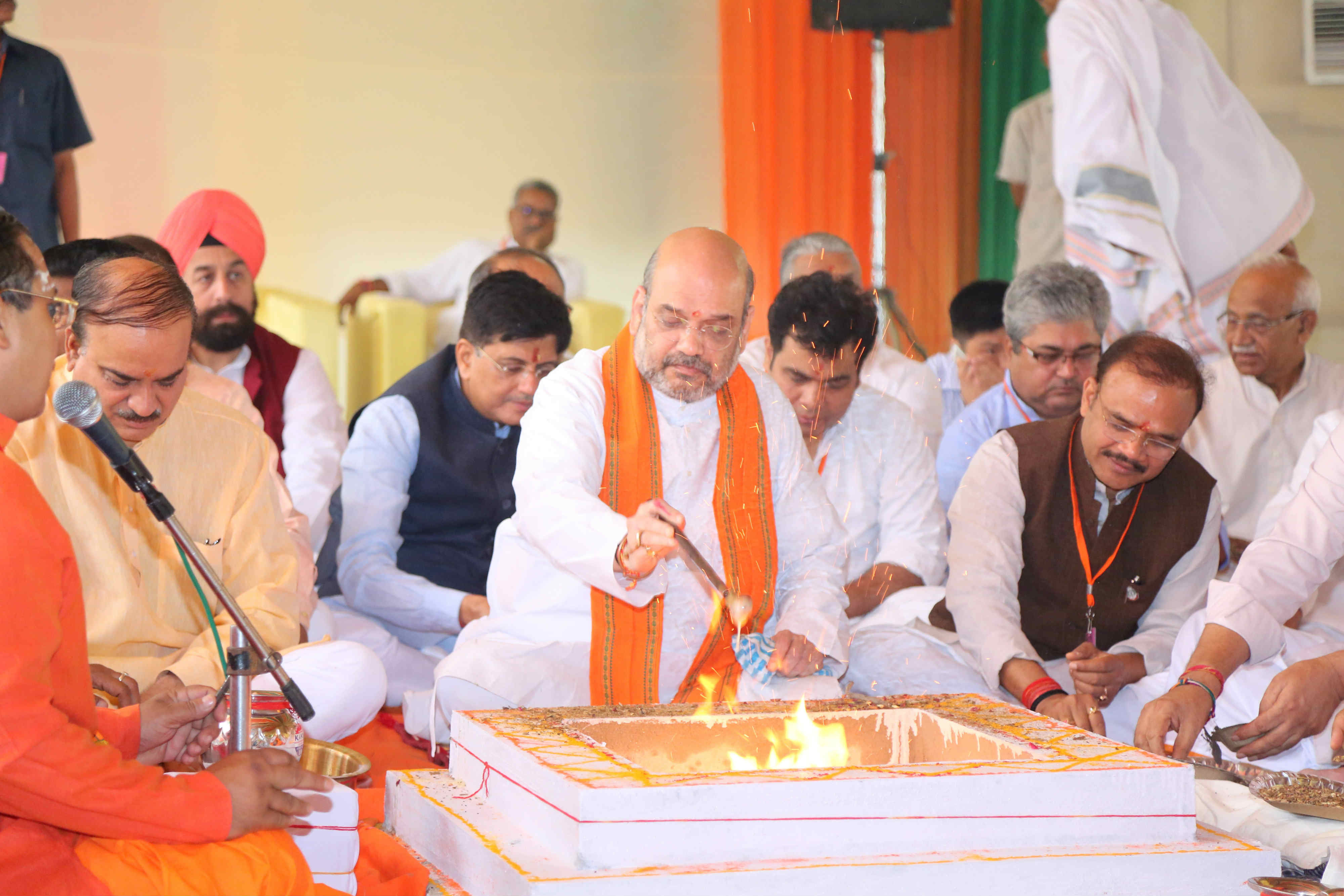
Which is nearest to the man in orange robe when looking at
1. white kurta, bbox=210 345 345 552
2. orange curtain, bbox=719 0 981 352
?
white kurta, bbox=210 345 345 552

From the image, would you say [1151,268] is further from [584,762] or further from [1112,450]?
[584,762]

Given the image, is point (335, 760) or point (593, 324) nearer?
point (335, 760)

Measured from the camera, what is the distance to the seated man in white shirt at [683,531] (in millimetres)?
3018

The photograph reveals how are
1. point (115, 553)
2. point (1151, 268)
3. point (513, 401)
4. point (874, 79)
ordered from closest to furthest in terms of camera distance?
1. point (115, 553)
2. point (513, 401)
3. point (1151, 268)
4. point (874, 79)

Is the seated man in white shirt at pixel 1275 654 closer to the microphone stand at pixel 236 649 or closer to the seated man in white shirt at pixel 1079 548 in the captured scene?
the seated man in white shirt at pixel 1079 548

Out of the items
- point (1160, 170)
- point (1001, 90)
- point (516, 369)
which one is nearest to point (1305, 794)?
point (516, 369)

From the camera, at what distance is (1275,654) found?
296cm

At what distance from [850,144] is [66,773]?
6087mm

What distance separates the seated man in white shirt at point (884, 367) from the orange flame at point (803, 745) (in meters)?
2.28

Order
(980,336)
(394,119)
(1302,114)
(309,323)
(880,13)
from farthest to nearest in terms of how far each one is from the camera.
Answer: (394,119) < (880,13) < (309,323) < (1302,114) < (980,336)

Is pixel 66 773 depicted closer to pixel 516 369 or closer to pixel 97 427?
pixel 97 427

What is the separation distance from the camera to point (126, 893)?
1.73 m

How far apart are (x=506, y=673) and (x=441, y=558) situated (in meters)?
1.07

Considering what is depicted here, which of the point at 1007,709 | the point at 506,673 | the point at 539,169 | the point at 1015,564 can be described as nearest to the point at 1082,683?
the point at 1015,564
